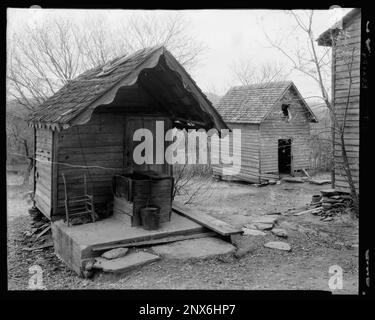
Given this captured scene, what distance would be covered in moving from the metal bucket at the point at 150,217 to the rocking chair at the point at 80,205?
147cm

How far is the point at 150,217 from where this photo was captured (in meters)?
8.59

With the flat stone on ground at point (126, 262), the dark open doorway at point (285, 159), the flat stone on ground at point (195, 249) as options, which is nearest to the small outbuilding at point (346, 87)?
the flat stone on ground at point (195, 249)

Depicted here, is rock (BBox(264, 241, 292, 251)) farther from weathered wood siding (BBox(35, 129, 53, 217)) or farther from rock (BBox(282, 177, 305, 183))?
rock (BBox(282, 177, 305, 183))

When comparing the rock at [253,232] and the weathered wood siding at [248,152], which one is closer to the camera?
the rock at [253,232]

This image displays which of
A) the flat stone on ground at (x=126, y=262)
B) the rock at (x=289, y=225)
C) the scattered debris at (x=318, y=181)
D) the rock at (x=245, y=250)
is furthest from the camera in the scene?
the scattered debris at (x=318, y=181)

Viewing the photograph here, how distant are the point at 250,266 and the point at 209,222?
72.0 inches

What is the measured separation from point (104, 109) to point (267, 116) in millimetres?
13292

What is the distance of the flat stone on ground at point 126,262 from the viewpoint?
705 centimetres

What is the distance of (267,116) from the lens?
21.5 m

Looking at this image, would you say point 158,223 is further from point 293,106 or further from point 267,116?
point 293,106

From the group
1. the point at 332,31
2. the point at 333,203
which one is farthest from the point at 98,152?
the point at 333,203

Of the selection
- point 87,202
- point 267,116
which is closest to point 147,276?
point 87,202

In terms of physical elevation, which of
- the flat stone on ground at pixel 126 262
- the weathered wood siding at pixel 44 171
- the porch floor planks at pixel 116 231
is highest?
the weathered wood siding at pixel 44 171

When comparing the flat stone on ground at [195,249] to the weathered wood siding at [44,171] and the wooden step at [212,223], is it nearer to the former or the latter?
A: the wooden step at [212,223]
